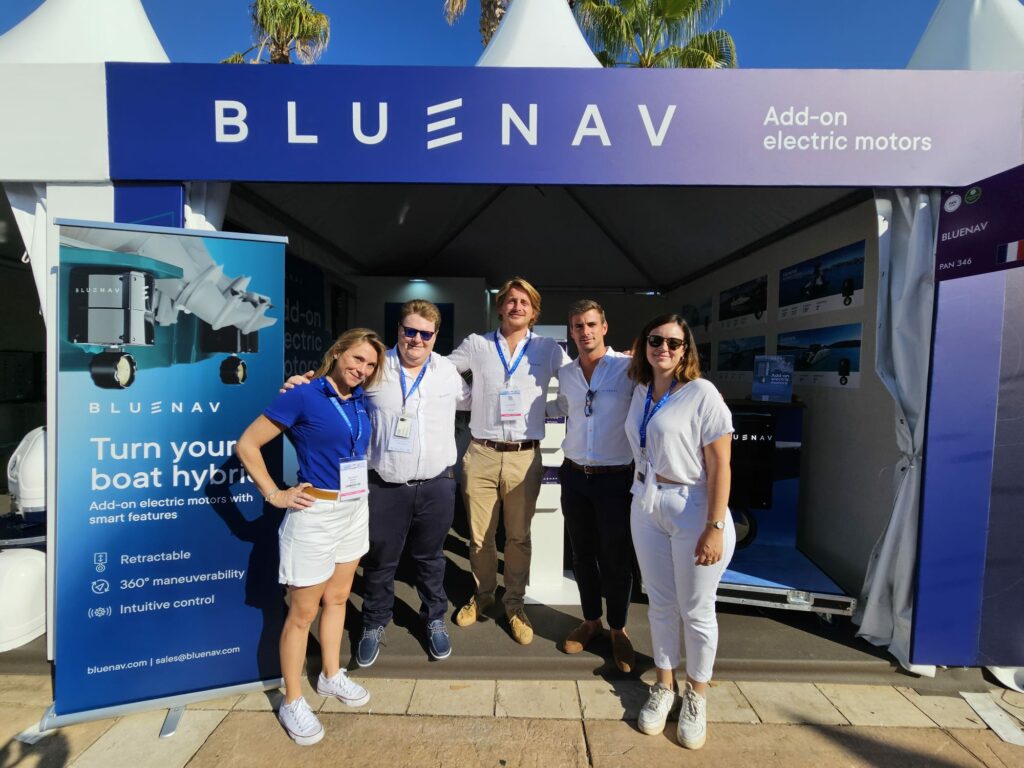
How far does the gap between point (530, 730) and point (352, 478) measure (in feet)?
4.12

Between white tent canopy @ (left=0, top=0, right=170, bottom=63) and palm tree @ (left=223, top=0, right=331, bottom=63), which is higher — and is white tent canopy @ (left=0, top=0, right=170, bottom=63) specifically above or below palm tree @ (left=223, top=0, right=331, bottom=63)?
below

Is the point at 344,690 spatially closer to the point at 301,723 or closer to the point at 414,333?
the point at 301,723

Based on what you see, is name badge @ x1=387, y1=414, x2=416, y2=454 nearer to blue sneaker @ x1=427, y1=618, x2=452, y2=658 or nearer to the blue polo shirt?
the blue polo shirt

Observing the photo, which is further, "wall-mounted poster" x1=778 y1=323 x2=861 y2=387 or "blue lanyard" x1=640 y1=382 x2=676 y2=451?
"wall-mounted poster" x1=778 y1=323 x2=861 y2=387

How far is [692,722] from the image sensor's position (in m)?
1.84

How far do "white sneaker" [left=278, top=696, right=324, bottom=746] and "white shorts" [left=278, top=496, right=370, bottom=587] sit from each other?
0.55 meters

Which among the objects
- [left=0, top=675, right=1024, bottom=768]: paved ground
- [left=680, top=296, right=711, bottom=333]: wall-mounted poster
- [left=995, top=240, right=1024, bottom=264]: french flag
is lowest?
[left=0, top=675, right=1024, bottom=768]: paved ground

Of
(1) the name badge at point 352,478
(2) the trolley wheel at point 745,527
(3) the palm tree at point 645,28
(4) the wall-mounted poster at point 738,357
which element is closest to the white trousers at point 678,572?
(1) the name badge at point 352,478

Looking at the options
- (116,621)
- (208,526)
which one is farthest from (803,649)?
(116,621)

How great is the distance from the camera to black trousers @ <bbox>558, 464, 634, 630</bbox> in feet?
6.91

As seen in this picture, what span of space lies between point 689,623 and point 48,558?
2.75 meters

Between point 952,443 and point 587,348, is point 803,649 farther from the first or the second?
point 587,348

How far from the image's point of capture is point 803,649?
2387 millimetres

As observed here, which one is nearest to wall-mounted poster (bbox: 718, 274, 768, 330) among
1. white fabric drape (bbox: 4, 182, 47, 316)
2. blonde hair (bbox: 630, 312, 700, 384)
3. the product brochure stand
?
the product brochure stand
